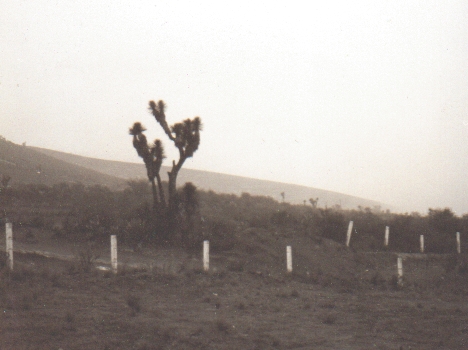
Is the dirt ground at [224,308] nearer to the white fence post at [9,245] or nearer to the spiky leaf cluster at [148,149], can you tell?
the white fence post at [9,245]

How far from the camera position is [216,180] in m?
103

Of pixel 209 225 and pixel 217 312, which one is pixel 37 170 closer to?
pixel 209 225

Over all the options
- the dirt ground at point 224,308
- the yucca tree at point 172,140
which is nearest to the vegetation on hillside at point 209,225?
the yucca tree at point 172,140

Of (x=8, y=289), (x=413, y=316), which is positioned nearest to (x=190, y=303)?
(x=8, y=289)

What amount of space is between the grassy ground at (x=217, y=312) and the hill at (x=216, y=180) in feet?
270

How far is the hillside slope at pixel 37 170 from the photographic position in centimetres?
5258

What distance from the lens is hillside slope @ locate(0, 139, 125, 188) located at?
52575mm

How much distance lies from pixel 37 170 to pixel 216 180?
49016mm

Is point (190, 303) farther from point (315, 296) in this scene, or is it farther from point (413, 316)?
point (413, 316)

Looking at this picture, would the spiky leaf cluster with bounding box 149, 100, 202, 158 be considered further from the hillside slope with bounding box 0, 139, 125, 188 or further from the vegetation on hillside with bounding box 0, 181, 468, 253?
the hillside slope with bounding box 0, 139, 125, 188

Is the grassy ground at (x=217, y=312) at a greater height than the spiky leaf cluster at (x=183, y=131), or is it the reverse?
→ the spiky leaf cluster at (x=183, y=131)

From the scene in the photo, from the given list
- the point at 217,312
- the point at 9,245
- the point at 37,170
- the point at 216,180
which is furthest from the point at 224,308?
the point at 216,180

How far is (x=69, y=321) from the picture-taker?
26.9ft

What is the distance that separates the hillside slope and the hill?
2456 cm
